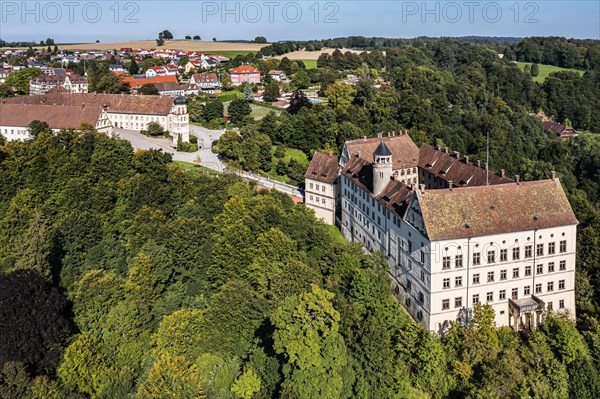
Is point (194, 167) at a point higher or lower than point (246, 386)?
higher

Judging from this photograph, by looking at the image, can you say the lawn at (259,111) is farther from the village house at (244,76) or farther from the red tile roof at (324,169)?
the red tile roof at (324,169)

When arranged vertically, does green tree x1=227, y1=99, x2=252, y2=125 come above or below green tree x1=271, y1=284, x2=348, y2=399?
above

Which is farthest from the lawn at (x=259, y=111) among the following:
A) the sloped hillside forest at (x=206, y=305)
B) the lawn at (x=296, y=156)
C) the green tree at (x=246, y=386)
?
the green tree at (x=246, y=386)

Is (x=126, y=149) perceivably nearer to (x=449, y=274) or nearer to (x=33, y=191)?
(x=33, y=191)

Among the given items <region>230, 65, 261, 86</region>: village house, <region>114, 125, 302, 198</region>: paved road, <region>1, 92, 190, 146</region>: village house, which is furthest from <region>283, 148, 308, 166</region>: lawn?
<region>230, 65, 261, 86</region>: village house

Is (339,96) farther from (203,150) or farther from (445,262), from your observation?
(445,262)

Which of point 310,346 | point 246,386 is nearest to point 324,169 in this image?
point 246,386

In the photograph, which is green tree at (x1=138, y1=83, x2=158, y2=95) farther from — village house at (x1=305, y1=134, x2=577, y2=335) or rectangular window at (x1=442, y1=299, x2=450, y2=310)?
rectangular window at (x1=442, y1=299, x2=450, y2=310)
